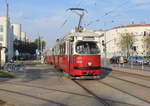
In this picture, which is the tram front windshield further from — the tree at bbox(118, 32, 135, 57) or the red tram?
the tree at bbox(118, 32, 135, 57)

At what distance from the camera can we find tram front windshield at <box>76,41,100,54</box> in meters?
16.6

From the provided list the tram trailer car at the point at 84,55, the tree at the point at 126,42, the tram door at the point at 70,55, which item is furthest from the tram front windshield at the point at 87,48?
the tree at the point at 126,42

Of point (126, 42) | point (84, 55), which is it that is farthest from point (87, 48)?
point (126, 42)

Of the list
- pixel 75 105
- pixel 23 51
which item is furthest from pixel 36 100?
pixel 23 51

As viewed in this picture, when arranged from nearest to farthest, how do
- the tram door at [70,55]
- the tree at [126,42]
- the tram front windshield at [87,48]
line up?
the tram front windshield at [87,48]
the tram door at [70,55]
the tree at [126,42]

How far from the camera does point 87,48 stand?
16688mm

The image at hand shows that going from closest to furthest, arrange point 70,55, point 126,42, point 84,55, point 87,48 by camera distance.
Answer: point 84,55 < point 87,48 < point 70,55 < point 126,42

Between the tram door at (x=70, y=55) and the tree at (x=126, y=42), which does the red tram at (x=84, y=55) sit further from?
the tree at (x=126, y=42)

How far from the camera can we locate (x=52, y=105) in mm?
9297

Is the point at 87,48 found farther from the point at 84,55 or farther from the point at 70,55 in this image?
the point at 70,55

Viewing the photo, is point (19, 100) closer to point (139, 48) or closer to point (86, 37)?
point (86, 37)

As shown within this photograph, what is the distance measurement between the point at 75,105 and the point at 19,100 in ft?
8.11

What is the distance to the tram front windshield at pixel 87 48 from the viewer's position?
16594 millimetres

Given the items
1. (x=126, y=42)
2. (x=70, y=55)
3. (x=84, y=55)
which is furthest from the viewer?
(x=126, y=42)
